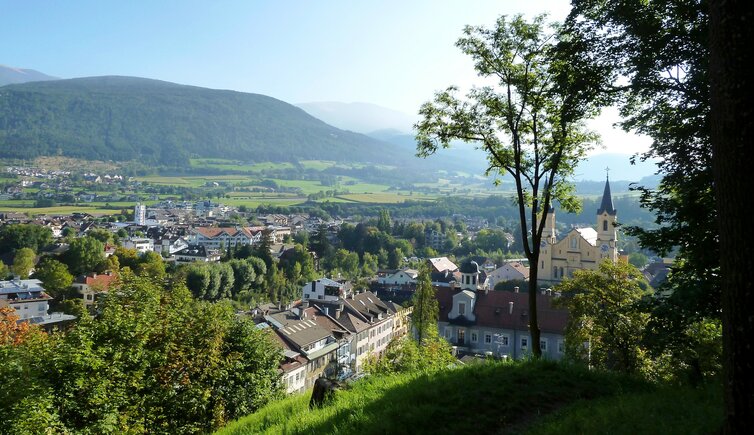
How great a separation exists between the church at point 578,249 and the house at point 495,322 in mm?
31499

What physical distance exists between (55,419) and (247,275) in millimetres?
59514

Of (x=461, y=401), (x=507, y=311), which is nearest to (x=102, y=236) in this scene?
(x=507, y=311)

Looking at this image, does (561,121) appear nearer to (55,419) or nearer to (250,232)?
(55,419)

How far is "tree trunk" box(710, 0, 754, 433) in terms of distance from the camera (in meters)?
4.07

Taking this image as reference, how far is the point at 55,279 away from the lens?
2355 inches

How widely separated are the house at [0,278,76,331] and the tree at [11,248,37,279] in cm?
1357

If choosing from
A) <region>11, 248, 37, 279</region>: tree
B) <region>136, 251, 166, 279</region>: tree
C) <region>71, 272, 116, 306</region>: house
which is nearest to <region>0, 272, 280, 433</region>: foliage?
<region>71, 272, 116, 306</region>: house

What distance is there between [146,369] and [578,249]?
226ft

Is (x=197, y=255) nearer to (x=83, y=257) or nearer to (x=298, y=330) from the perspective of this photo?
(x=83, y=257)

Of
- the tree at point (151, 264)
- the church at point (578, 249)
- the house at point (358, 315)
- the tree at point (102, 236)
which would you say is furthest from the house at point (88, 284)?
the church at point (578, 249)

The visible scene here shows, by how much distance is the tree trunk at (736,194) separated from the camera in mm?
4066

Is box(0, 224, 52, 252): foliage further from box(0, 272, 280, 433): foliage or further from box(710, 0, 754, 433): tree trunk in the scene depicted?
box(710, 0, 754, 433): tree trunk

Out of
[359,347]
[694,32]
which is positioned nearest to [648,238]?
[694,32]

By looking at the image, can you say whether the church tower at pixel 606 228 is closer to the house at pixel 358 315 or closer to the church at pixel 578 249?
the church at pixel 578 249
